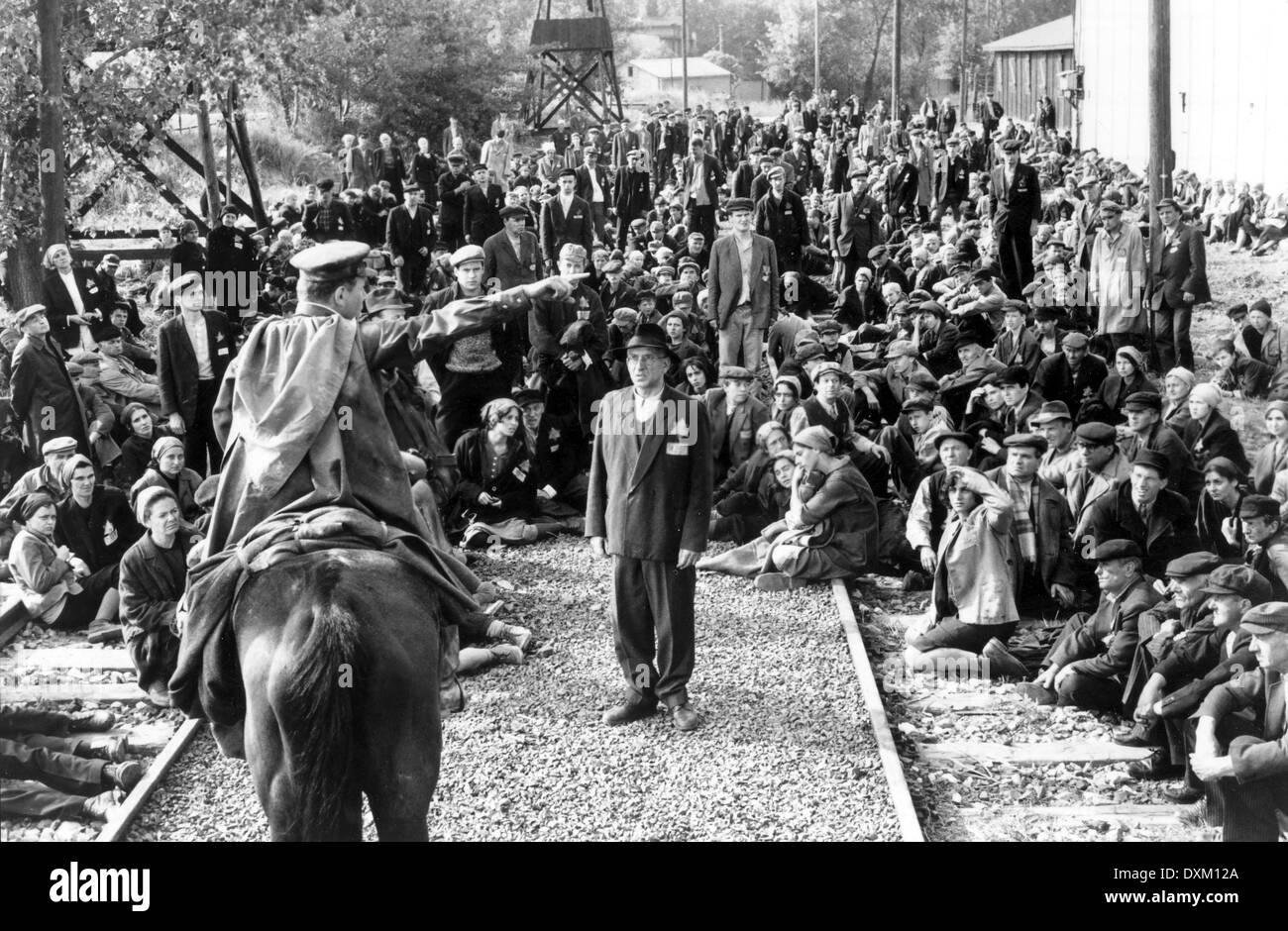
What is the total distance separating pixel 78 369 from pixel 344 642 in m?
9.30

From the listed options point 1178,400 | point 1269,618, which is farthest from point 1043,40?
point 1269,618

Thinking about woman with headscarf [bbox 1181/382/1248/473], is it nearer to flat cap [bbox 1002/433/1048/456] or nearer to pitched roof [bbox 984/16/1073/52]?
flat cap [bbox 1002/433/1048/456]

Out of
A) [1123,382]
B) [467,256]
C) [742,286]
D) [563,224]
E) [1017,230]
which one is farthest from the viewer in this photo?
[563,224]

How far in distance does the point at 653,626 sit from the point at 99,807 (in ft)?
9.51

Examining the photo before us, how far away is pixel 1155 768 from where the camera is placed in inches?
324

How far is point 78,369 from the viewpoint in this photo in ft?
45.6

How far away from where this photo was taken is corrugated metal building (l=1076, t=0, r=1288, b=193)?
2589 cm

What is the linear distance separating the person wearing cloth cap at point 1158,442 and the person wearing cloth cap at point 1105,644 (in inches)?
69.1

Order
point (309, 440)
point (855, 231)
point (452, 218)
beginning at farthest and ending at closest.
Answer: point (855, 231), point (452, 218), point (309, 440)

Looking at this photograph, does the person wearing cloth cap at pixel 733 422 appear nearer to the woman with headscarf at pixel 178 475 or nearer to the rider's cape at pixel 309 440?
the woman with headscarf at pixel 178 475

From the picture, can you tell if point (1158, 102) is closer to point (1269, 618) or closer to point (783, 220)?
point (783, 220)

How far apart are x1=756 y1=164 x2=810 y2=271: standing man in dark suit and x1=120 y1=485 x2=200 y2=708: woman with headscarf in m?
10.7

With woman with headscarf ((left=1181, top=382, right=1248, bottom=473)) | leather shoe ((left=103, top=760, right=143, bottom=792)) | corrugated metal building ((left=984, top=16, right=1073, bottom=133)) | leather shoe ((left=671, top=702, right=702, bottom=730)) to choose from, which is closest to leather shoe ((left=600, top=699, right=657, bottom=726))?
leather shoe ((left=671, top=702, right=702, bottom=730))
